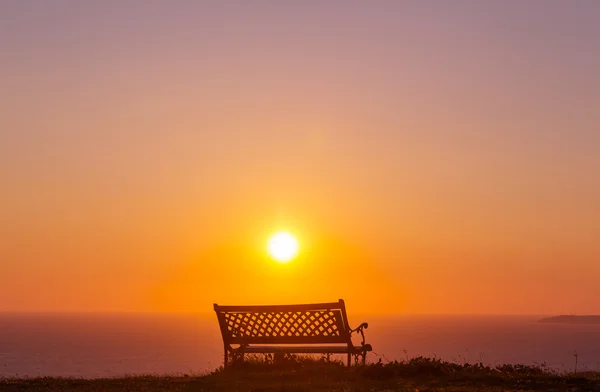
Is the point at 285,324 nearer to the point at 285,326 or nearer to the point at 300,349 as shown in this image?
the point at 285,326

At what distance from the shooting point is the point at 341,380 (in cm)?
1558

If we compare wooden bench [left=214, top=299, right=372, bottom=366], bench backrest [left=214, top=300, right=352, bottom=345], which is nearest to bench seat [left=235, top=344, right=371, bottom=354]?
wooden bench [left=214, top=299, right=372, bottom=366]

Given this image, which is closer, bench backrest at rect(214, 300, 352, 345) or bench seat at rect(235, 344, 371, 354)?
bench seat at rect(235, 344, 371, 354)

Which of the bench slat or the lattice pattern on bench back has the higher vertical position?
the lattice pattern on bench back

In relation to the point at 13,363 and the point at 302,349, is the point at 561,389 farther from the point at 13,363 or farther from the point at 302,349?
the point at 13,363

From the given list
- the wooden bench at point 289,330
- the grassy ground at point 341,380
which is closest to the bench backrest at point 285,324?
the wooden bench at point 289,330

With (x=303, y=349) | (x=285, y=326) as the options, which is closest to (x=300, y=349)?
(x=303, y=349)

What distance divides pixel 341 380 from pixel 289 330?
8.63 feet

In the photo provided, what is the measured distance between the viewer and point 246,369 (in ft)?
57.4

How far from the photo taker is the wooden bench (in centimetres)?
1716

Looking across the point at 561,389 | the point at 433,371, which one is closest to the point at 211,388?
the point at 433,371

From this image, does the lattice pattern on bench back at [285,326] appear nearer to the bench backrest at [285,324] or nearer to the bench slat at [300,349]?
the bench backrest at [285,324]

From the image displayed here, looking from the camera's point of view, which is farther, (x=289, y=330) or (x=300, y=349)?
(x=289, y=330)

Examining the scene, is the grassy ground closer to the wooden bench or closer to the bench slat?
the bench slat
